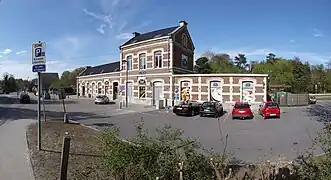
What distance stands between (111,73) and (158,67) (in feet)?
48.3

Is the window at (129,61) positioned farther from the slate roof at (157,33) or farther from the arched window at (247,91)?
the arched window at (247,91)

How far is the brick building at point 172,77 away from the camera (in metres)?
31.3

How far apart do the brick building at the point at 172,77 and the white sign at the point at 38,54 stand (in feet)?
83.7

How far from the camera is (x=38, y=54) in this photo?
349 inches

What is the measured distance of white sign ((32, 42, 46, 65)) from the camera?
28.9 ft

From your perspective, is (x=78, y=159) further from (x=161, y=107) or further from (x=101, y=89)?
(x=101, y=89)

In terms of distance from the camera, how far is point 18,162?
24.6ft

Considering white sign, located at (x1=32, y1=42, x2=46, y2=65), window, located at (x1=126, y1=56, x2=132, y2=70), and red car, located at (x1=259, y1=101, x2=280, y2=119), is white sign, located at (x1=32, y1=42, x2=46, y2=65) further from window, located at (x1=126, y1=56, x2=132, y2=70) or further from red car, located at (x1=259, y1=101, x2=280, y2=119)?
window, located at (x1=126, y1=56, x2=132, y2=70)

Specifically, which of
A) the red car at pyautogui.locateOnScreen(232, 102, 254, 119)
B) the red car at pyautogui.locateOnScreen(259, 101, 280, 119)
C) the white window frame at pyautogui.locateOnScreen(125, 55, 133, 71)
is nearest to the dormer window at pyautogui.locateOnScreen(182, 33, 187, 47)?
the white window frame at pyautogui.locateOnScreen(125, 55, 133, 71)

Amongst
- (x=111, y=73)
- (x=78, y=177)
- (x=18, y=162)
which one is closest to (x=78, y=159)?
(x=18, y=162)

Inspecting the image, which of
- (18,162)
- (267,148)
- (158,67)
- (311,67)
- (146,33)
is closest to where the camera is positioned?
(18,162)

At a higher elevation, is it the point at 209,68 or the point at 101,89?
the point at 209,68

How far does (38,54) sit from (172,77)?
1077 inches

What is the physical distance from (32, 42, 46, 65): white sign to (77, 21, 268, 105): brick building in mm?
25518
